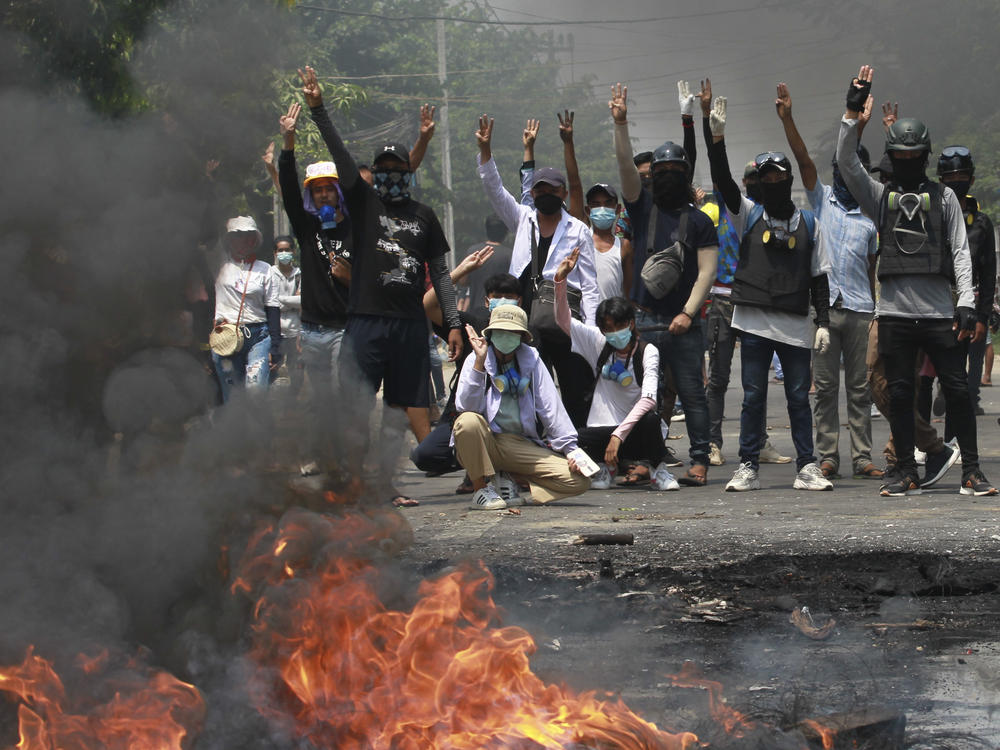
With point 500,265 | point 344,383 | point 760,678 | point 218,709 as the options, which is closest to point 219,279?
point 344,383

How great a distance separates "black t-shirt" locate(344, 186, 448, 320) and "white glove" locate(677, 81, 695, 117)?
2269 mm

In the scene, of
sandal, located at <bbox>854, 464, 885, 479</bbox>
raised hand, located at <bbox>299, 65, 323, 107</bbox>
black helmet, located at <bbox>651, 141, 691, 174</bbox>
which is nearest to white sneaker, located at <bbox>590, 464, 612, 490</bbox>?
sandal, located at <bbox>854, 464, 885, 479</bbox>

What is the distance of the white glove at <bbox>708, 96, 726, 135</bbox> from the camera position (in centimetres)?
791

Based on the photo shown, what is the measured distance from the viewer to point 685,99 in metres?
8.70

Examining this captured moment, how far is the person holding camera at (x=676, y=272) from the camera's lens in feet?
27.8

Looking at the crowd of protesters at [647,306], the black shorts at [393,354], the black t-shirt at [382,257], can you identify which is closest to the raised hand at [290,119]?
the crowd of protesters at [647,306]

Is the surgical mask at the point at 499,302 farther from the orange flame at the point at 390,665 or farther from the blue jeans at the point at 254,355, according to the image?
the orange flame at the point at 390,665

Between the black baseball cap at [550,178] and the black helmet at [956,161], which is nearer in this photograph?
the black helmet at [956,161]

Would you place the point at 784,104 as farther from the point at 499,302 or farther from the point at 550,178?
the point at 499,302

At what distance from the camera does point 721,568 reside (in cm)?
559

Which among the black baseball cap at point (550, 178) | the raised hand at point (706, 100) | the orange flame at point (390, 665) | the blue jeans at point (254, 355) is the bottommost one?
the orange flame at point (390, 665)

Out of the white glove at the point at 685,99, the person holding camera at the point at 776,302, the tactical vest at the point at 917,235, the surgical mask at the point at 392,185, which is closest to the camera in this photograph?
the surgical mask at the point at 392,185

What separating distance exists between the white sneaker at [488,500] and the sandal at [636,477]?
116cm

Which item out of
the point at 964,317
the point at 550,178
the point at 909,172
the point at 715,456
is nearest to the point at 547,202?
the point at 550,178
